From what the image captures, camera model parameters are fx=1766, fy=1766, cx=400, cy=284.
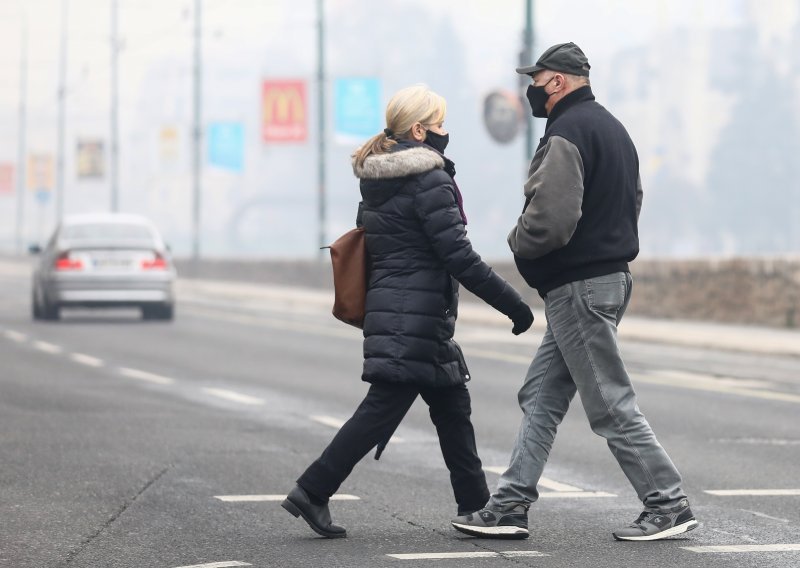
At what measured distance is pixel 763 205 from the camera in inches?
5344

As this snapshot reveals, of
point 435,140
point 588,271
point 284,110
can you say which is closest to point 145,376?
point 435,140

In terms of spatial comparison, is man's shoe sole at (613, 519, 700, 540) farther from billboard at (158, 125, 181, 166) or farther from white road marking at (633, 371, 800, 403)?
billboard at (158, 125, 181, 166)

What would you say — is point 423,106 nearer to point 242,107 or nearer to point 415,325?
point 415,325

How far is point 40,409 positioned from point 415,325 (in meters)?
6.16

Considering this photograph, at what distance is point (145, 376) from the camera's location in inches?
602


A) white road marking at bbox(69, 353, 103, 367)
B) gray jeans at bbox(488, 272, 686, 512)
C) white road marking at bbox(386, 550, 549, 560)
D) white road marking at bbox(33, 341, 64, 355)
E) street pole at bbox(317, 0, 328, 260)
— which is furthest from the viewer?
street pole at bbox(317, 0, 328, 260)

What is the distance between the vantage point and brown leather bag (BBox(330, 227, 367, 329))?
6.65 metres

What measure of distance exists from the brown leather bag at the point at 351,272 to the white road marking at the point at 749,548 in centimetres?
151

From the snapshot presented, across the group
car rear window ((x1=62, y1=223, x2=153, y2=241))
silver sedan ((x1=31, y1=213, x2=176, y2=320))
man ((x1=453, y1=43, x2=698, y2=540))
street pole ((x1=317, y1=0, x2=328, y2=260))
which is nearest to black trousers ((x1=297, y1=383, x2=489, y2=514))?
man ((x1=453, y1=43, x2=698, y2=540))

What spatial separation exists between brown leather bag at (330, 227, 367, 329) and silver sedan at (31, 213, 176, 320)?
1764 cm

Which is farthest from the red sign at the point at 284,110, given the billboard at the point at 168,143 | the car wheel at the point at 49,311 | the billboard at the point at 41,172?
the billboard at the point at 41,172

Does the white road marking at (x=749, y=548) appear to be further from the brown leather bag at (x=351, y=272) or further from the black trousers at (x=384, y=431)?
the brown leather bag at (x=351, y=272)

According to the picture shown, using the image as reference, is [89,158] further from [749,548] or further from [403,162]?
[749,548]

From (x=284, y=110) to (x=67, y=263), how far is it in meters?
19.0
